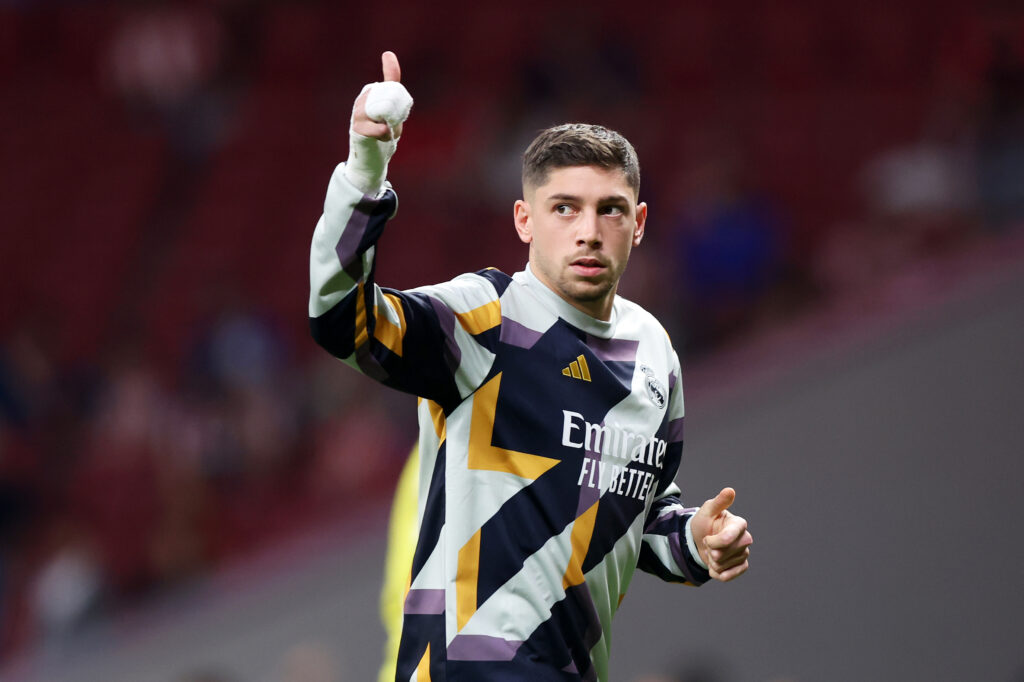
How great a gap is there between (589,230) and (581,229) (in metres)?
0.02

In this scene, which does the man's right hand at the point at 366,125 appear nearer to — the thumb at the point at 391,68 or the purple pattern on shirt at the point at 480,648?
the thumb at the point at 391,68

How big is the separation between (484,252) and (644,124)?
5.34ft

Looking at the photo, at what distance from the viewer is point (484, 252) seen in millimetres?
9586

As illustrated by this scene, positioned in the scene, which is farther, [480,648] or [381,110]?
[480,648]

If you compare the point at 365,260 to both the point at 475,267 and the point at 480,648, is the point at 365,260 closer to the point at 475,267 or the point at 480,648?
the point at 480,648

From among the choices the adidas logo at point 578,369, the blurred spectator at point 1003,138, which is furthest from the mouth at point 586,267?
the blurred spectator at point 1003,138

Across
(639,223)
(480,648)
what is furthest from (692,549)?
(639,223)

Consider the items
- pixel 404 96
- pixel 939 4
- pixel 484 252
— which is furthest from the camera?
pixel 939 4

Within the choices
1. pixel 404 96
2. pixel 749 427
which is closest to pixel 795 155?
pixel 749 427

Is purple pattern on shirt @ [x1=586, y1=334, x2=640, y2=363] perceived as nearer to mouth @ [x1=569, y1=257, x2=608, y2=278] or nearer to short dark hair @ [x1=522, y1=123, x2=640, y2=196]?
mouth @ [x1=569, y1=257, x2=608, y2=278]

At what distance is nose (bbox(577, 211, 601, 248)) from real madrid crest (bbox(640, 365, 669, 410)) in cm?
41

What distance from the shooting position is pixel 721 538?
3.16 m

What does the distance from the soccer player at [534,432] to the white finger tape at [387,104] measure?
0.04 metres

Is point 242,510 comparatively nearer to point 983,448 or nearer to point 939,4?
point 983,448
